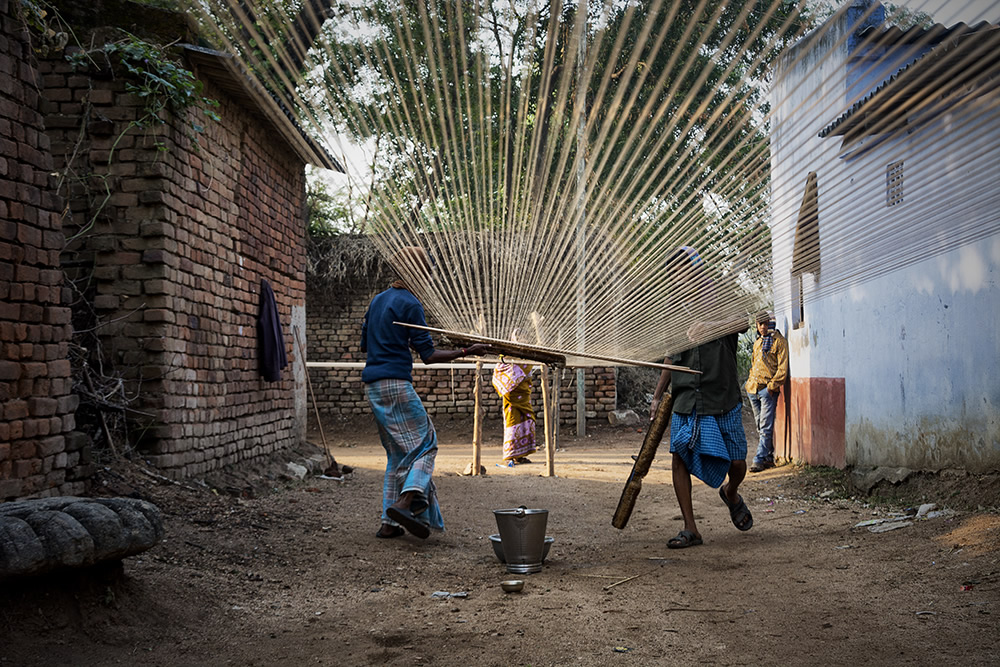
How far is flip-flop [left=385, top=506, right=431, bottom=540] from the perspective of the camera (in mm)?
4582

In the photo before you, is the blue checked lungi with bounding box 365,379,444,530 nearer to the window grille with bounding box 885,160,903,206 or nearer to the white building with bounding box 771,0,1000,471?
the white building with bounding box 771,0,1000,471

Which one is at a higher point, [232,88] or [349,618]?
[232,88]

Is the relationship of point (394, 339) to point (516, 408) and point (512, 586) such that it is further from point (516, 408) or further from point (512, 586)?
point (516, 408)

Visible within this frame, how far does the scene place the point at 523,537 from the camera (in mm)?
4047

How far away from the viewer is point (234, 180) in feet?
22.0

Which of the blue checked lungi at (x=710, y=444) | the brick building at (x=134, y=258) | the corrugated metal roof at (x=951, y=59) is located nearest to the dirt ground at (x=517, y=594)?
the blue checked lungi at (x=710, y=444)

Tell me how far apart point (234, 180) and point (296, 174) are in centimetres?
187

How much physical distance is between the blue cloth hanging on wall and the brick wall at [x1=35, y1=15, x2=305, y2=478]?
0.51 meters

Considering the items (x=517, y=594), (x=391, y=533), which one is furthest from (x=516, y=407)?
(x=517, y=594)

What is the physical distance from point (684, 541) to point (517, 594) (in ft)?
4.35

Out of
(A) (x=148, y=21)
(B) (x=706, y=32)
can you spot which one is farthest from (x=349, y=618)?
(A) (x=148, y=21)

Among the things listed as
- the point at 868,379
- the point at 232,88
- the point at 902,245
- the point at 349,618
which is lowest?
the point at 349,618

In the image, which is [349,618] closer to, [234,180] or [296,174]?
[234,180]

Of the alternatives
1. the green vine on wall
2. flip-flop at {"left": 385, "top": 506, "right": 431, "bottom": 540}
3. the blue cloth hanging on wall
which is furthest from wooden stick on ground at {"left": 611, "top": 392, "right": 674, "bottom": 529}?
the blue cloth hanging on wall
